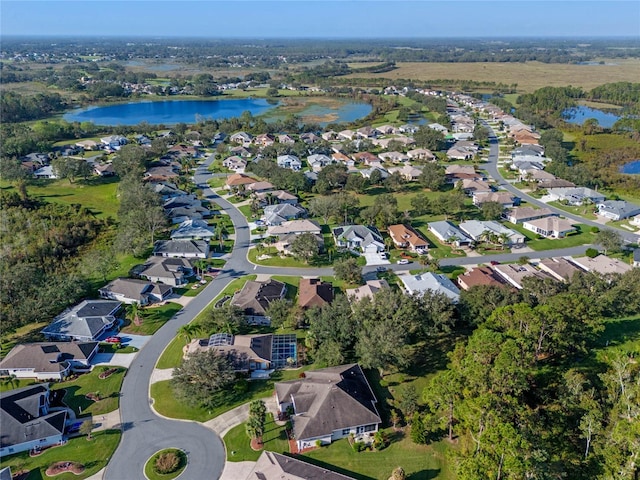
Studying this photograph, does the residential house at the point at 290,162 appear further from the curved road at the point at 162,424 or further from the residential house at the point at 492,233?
the curved road at the point at 162,424

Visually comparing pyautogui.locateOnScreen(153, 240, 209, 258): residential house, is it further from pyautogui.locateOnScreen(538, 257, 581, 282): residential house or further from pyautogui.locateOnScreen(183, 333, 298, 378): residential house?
pyautogui.locateOnScreen(538, 257, 581, 282): residential house

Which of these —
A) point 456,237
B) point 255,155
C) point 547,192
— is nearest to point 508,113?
point 547,192

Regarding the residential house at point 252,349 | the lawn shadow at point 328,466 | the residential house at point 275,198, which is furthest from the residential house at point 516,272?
the residential house at point 275,198

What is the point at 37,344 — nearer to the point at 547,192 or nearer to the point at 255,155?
the point at 255,155

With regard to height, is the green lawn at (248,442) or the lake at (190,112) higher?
the lake at (190,112)

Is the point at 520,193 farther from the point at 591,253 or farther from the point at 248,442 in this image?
the point at 248,442
